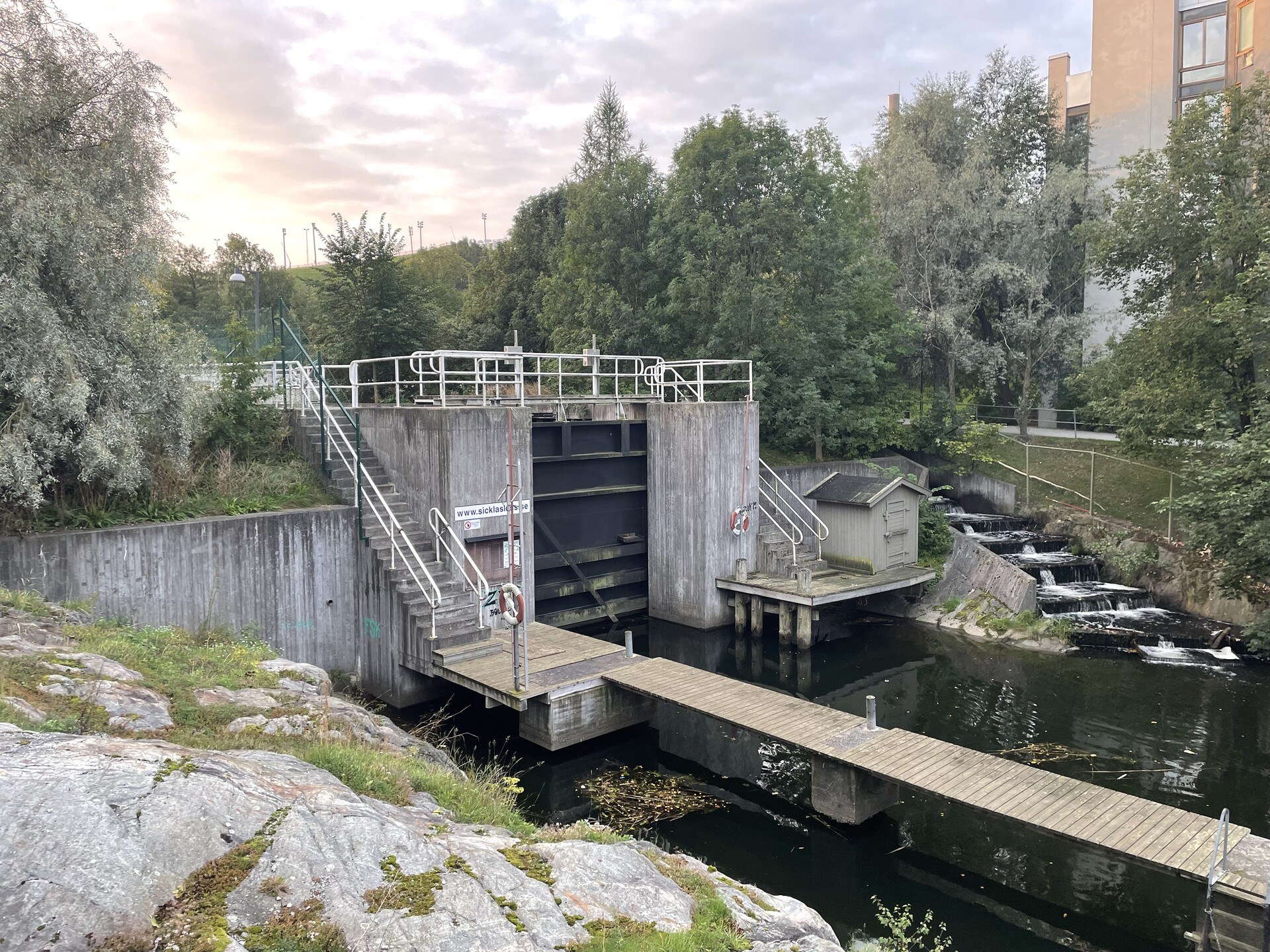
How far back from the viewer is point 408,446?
14312mm

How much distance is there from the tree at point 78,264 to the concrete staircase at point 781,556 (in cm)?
1200

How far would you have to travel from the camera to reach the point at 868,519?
18.8m

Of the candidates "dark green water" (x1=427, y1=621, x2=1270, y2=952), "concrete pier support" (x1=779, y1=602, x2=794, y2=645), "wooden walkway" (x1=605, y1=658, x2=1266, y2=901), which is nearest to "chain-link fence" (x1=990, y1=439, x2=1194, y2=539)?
"dark green water" (x1=427, y1=621, x2=1270, y2=952)

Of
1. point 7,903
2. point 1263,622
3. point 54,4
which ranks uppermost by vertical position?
point 54,4

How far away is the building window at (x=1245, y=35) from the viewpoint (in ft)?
93.7

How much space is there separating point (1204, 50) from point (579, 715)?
33.8m

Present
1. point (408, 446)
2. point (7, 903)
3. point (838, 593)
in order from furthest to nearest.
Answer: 1. point (838, 593)
2. point (408, 446)
3. point (7, 903)

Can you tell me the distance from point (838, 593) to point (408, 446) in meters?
9.17

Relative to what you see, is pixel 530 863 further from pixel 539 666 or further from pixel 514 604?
pixel 539 666

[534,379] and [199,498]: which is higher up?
[534,379]

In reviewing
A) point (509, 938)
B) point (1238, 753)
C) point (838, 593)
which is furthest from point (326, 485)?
point (1238, 753)

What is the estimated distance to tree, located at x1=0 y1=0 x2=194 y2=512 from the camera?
10.3 metres

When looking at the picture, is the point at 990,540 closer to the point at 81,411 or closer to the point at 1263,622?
the point at 1263,622

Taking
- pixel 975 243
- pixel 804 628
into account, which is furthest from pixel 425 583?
pixel 975 243
